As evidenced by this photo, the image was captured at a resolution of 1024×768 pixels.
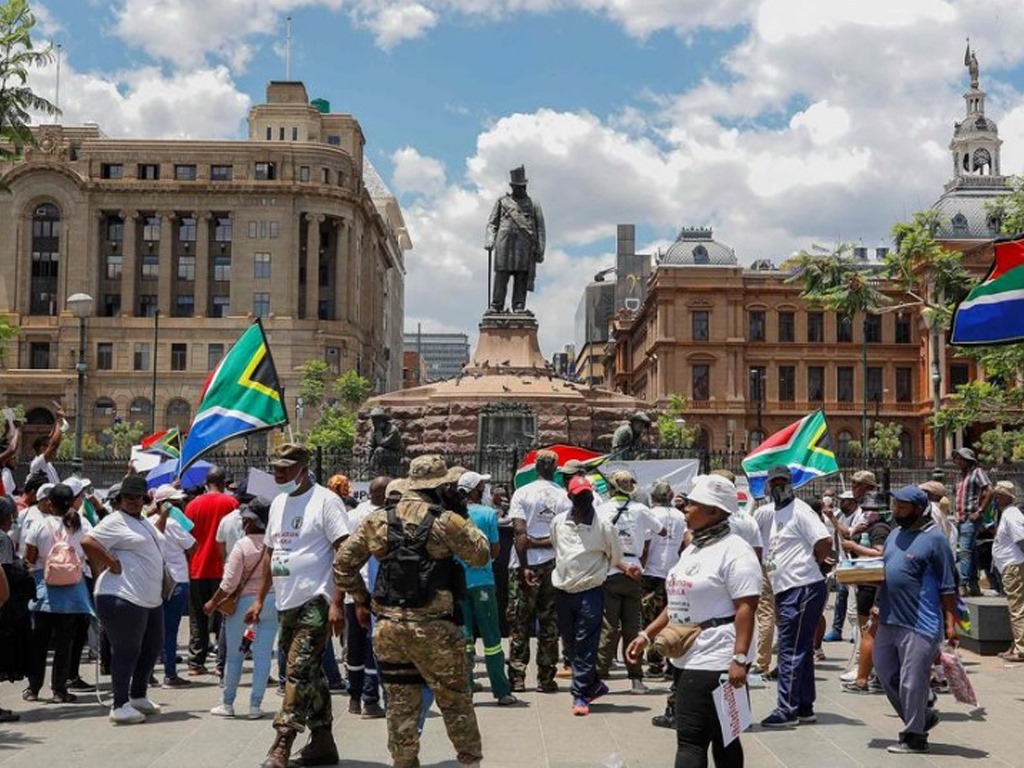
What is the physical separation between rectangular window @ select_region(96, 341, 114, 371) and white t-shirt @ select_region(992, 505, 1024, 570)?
78377 millimetres

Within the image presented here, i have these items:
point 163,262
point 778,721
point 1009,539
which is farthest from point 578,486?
point 163,262

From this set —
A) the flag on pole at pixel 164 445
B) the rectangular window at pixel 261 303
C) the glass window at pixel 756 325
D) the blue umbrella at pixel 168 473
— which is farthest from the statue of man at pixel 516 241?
the rectangular window at pixel 261 303

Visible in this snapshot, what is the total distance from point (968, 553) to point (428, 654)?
10.8 m

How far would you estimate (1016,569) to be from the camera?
12.1 metres

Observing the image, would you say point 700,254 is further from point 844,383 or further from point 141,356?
point 141,356

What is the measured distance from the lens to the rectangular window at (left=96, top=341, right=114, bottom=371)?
83688mm

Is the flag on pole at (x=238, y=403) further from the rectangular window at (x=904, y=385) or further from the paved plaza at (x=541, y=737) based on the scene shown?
the rectangular window at (x=904, y=385)

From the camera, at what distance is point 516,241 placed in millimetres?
26750

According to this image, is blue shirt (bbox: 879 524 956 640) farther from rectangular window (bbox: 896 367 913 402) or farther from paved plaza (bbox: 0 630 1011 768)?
rectangular window (bbox: 896 367 913 402)

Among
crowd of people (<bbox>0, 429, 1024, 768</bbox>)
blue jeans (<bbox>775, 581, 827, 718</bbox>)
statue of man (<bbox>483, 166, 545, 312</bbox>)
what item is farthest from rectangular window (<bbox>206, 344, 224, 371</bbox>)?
blue jeans (<bbox>775, 581, 827, 718</bbox>)

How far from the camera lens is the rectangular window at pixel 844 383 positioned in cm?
7981

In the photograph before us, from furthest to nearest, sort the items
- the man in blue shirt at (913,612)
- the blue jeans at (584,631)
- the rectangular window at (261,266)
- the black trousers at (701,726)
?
the rectangular window at (261,266) < the blue jeans at (584,631) < the man in blue shirt at (913,612) < the black trousers at (701,726)

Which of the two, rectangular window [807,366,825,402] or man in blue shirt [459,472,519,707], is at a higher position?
rectangular window [807,366,825,402]

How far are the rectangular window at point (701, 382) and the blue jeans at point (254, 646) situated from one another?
71.0 m
